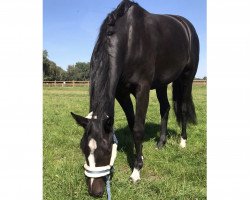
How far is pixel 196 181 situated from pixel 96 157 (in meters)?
1.48

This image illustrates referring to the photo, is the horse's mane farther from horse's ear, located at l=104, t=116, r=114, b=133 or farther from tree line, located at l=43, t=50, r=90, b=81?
tree line, located at l=43, t=50, r=90, b=81

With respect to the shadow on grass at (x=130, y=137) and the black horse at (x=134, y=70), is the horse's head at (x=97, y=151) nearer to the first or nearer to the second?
the black horse at (x=134, y=70)

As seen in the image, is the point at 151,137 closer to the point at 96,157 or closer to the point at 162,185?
the point at 162,185

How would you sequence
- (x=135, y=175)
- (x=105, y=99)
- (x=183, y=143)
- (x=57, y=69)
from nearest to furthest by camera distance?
(x=105, y=99), (x=135, y=175), (x=57, y=69), (x=183, y=143)

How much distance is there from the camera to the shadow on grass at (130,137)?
502 cm

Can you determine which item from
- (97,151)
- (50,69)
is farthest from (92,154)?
(50,69)

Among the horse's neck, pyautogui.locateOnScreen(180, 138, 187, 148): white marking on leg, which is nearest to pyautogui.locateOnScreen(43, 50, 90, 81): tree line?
the horse's neck

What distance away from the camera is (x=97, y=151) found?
10.4 ft

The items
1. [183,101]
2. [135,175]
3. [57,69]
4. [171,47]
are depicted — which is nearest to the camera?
[135,175]

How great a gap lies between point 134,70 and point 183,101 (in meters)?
2.21

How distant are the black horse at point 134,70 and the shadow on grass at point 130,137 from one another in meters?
0.41

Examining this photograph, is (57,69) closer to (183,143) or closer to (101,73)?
(101,73)

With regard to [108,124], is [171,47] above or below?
above

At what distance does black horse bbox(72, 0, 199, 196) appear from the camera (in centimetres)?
328
